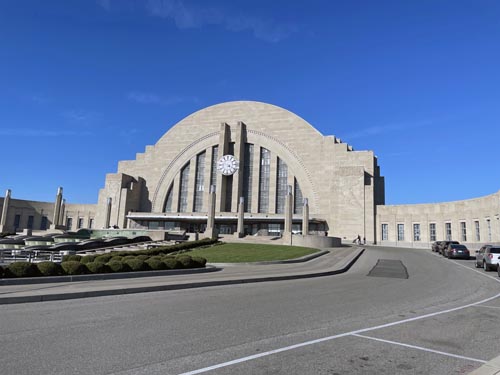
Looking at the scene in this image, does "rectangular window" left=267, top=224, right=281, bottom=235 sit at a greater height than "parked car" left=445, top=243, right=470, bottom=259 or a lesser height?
greater

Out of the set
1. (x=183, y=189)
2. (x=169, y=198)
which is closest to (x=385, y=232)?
(x=183, y=189)

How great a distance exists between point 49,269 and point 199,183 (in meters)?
58.3

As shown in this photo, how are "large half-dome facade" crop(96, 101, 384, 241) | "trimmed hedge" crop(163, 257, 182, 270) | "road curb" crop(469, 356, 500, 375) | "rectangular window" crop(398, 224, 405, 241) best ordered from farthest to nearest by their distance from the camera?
"large half-dome facade" crop(96, 101, 384, 241), "rectangular window" crop(398, 224, 405, 241), "trimmed hedge" crop(163, 257, 182, 270), "road curb" crop(469, 356, 500, 375)

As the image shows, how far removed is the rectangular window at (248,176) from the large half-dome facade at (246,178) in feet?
0.58

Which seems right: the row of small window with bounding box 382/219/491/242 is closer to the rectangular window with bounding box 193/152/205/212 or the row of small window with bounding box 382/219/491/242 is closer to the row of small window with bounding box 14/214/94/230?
the rectangular window with bounding box 193/152/205/212

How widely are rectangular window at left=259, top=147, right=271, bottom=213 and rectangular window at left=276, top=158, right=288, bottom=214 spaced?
5.86 ft

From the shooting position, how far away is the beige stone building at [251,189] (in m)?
60.1

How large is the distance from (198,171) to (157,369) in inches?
2705

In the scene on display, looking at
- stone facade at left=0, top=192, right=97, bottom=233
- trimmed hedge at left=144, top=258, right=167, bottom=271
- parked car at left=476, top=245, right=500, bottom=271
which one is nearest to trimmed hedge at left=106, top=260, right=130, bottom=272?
trimmed hedge at left=144, top=258, right=167, bottom=271

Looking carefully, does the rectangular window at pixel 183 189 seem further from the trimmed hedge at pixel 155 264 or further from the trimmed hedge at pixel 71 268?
the trimmed hedge at pixel 71 268

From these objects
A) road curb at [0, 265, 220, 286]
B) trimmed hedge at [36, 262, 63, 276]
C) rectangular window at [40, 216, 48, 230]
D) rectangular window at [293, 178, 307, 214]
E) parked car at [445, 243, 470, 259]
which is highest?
rectangular window at [293, 178, 307, 214]

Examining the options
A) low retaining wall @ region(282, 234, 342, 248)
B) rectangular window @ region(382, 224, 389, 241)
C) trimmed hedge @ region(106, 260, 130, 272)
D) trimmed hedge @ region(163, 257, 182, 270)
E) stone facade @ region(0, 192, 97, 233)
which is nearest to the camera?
trimmed hedge @ region(106, 260, 130, 272)

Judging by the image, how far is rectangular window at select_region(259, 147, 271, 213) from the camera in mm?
67625

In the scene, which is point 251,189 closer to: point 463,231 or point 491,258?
point 463,231
